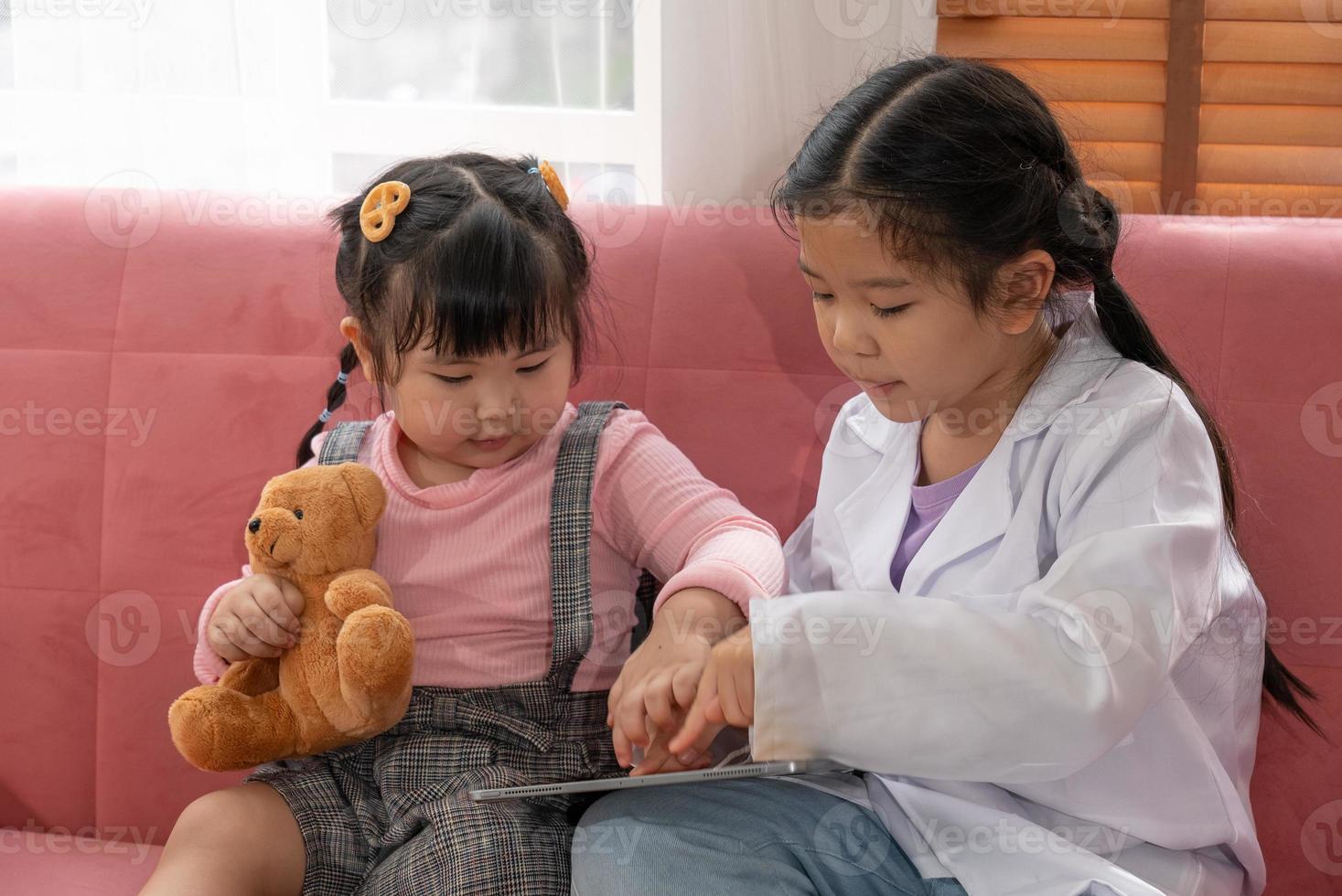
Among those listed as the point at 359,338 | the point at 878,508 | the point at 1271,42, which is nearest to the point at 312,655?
the point at 359,338

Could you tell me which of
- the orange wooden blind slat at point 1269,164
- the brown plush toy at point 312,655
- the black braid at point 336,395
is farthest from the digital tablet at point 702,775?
the orange wooden blind slat at point 1269,164

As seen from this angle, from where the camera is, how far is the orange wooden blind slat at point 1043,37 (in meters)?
1.80

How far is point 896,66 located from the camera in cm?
101

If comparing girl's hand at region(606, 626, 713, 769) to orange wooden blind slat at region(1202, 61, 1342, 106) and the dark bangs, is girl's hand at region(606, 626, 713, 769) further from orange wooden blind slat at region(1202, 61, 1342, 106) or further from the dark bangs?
orange wooden blind slat at region(1202, 61, 1342, 106)

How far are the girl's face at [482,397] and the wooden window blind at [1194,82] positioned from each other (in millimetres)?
1000

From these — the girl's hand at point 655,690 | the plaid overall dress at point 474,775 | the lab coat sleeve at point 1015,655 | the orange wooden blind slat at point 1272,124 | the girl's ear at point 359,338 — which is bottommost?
the plaid overall dress at point 474,775

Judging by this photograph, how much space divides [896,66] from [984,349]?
25 centimetres

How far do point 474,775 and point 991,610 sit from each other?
0.49 m

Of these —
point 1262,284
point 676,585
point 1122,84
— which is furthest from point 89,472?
point 1122,84

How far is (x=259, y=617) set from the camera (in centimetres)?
106

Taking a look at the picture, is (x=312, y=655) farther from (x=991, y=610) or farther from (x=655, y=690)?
(x=991, y=610)

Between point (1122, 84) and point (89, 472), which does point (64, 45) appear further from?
point (1122, 84)

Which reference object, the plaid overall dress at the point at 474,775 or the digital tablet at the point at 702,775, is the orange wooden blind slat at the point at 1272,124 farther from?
the digital tablet at the point at 702,775

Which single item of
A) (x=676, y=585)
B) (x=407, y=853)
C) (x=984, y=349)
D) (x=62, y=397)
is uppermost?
(x=984, y=349)
